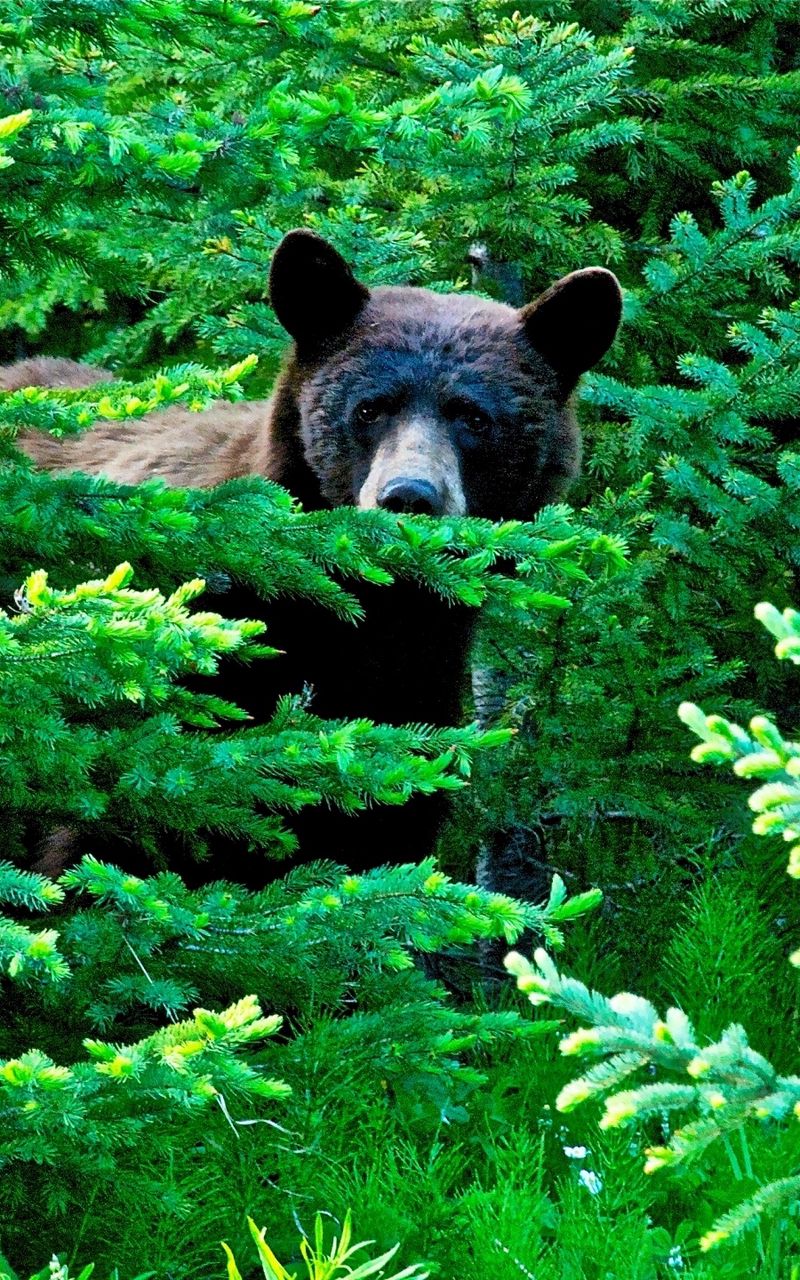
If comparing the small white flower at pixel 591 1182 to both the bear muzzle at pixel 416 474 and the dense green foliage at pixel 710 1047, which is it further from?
the bear muzzle at pixel 416 474

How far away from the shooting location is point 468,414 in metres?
4.44

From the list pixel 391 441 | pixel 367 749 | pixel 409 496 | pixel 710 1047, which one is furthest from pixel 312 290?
pixel 710 1047

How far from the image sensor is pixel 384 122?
2.86m

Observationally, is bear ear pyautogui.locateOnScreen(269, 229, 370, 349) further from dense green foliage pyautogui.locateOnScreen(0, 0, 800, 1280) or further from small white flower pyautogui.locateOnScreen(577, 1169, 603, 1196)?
small white flower pyautogui.locateOnScreen(577, 1169, 603, 1196)

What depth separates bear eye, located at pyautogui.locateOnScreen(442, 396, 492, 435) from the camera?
4.41 m

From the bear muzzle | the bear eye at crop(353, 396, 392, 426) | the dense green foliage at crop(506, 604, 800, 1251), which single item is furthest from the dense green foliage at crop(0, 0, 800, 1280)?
the bear eye at crop(353, 396, 392, 426)

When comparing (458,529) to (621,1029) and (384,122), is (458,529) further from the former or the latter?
(621,1029)

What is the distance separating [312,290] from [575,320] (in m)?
0.81

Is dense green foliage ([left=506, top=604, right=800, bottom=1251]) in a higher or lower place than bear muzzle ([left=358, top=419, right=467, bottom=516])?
higher

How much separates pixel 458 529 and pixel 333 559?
0.85 ft

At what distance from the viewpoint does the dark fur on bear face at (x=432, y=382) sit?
4348 mm

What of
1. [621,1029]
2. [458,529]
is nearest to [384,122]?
[458,529]

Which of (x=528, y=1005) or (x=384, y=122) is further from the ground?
(x=384, y=122)

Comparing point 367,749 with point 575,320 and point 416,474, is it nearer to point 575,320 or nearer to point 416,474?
point 416,474
